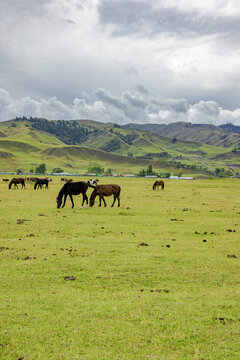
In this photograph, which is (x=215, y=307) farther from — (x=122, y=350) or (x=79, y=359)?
(x=79, y=359)

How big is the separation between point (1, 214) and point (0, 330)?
20.3m

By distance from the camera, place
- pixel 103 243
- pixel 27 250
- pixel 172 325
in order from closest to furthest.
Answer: pixel 172 325, pixel 27 250, pixel 103 243

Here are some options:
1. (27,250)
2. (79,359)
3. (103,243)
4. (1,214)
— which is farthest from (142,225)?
(79,359)

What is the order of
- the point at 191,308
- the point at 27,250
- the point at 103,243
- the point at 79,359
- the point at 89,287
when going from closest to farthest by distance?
the point at 79,359, the point at 191,308, the point at 89,287, the point at 27,250, the point at 103,243

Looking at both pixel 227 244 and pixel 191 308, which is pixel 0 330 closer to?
pixel 191 308

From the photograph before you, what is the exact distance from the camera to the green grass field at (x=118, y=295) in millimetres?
6676

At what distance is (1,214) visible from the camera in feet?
85.0

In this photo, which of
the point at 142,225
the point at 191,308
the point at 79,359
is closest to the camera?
the point at 79,359

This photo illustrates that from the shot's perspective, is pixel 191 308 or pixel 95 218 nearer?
pixel 191 308

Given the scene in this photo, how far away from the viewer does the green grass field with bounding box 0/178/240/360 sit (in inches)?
263

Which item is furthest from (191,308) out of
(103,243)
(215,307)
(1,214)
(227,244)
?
(1,214)

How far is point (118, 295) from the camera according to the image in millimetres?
9430

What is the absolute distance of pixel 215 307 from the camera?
341 inches

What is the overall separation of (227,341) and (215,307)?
174 cm
